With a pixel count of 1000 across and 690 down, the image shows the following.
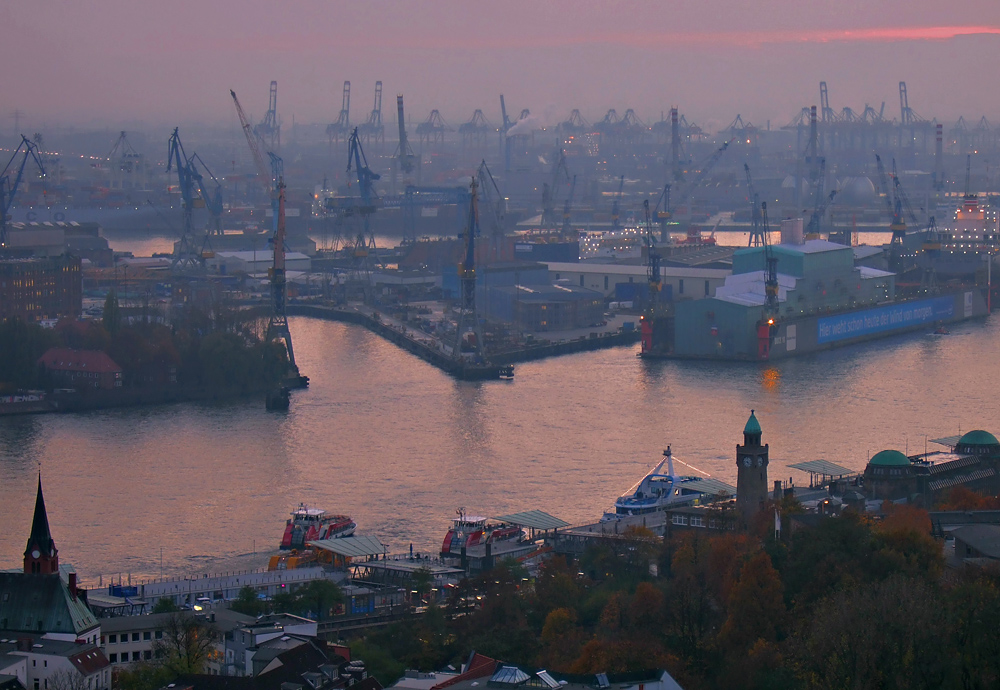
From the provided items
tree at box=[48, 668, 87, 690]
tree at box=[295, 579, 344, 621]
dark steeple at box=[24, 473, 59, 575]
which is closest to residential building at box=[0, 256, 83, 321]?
tree at box=[295, 579, 344, 621]

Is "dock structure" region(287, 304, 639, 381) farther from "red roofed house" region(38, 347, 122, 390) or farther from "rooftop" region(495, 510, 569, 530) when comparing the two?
"rooftop" region(495, 510, 569, 530)

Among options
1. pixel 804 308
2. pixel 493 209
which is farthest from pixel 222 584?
pixel 493 209

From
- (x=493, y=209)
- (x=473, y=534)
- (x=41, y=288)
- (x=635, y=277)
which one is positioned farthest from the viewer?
(x=493, y=209)

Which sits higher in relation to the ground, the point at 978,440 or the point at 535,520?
the point at 978,440

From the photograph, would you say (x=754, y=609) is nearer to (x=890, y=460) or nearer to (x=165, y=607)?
(x=165, y=607)

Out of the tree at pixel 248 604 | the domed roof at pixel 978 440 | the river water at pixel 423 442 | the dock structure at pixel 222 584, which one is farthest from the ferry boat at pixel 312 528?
the domed roof at pixel 978 440

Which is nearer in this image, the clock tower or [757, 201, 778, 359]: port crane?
the clock tower
